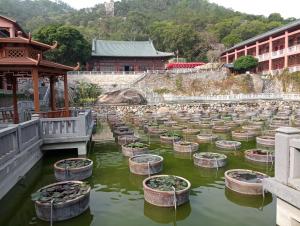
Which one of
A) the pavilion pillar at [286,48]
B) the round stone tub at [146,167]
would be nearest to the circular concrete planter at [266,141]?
the round stone tub at [146,167]

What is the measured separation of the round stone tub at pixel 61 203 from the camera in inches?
269

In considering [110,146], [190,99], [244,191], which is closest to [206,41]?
[190,99]

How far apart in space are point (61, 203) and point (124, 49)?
52.0m

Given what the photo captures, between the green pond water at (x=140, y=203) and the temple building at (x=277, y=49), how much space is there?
37.7 meters

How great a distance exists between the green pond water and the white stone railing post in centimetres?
194

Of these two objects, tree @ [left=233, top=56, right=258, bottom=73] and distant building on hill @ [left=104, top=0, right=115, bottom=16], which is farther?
distant building on hill @ [left=104, top=0, right=115, bottom=16]

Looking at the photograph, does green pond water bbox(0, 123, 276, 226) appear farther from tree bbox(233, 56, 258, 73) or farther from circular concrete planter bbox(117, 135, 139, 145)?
tree bbox(233, 56, 258, 73)

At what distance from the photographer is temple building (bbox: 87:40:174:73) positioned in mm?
53447

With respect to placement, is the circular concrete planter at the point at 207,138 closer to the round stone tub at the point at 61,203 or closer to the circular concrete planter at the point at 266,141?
Answer: the circular concrete planter at the point at 266,141

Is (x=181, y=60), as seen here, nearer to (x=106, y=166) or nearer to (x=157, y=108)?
(x=157, y=108)

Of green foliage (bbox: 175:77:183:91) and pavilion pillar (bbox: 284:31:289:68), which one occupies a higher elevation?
pavilion pillar (bbox: 284:31:289:68)

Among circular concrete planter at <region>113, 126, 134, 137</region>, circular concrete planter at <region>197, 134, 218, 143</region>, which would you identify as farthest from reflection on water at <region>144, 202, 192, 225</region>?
circular concrete planter at <region>113, 126, 134, 137</region>

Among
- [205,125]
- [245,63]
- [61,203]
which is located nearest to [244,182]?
[61,203]

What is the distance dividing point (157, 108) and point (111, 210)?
90.4 ft
